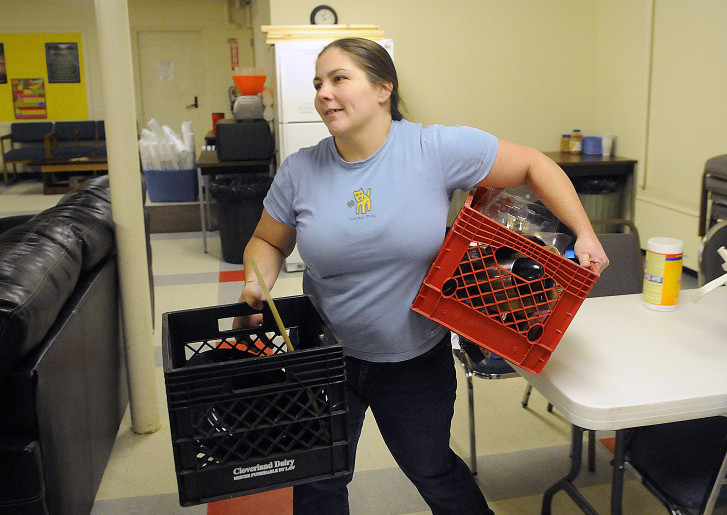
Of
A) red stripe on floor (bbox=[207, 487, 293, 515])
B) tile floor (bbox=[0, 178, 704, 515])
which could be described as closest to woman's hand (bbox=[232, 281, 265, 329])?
tile floor (bbox=[0, 178, 704, 515])

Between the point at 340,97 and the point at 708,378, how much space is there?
100cm

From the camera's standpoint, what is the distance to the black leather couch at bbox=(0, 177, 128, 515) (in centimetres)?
166

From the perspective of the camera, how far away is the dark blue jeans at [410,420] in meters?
1.62

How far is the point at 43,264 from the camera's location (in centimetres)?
190

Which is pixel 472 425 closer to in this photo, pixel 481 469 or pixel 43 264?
pixel 481 469

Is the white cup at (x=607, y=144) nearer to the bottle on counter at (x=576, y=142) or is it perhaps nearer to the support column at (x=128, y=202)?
the bottle on counter at (x=576, y=142)

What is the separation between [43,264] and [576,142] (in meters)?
4.85

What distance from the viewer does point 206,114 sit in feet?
34.2

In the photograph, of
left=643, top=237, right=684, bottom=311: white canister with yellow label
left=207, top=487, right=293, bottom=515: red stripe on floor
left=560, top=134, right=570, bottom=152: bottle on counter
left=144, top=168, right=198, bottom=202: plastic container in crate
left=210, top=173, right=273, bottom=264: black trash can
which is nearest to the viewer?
left=643, top=237, right=684, bottom=311: white canister with yellow label

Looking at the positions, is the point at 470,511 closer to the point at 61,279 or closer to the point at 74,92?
the point at 61,279

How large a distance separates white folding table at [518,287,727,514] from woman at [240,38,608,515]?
25cm

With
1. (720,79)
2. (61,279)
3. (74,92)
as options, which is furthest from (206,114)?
(61,279)

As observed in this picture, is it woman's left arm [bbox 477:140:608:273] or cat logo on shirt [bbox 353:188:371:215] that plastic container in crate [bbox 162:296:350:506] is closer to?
cat logo on shirt [bbox 353:188:371:215]

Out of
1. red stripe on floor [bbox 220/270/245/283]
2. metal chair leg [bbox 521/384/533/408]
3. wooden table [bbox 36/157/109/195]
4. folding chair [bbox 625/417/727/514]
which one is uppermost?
wooden table [bbox 36/157/109/195]
